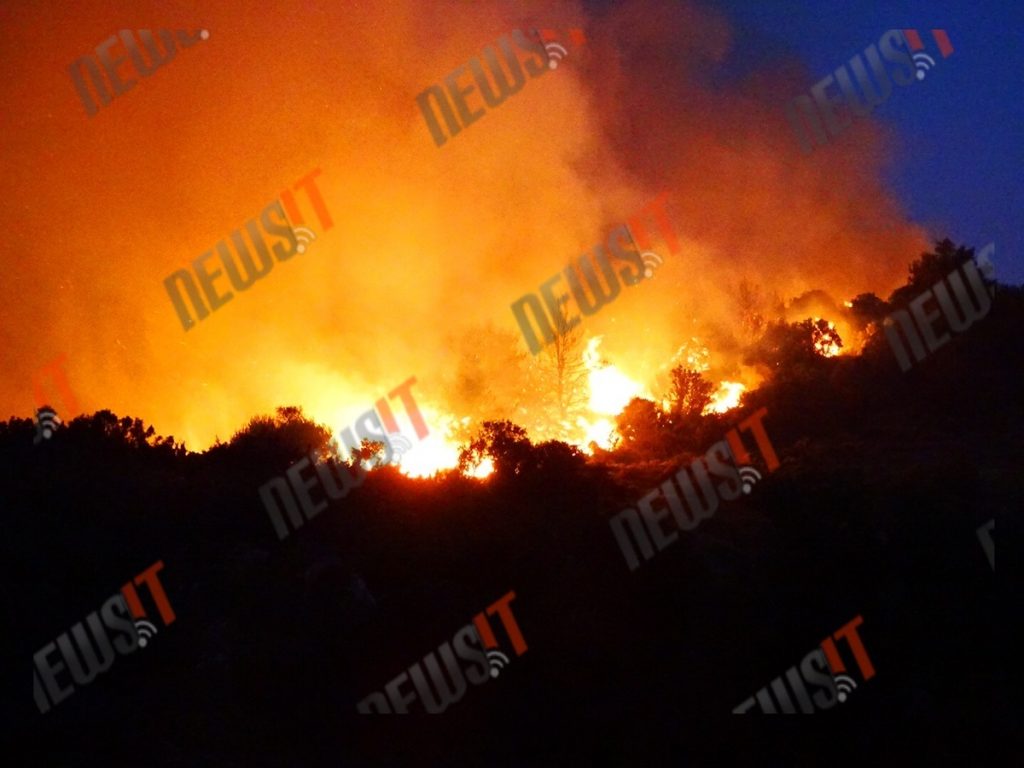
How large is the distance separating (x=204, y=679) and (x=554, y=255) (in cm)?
2671
